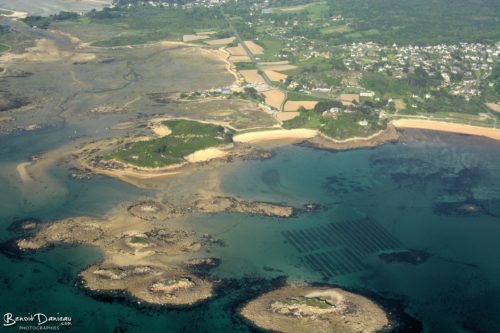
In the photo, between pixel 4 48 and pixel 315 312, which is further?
pixel 4 48

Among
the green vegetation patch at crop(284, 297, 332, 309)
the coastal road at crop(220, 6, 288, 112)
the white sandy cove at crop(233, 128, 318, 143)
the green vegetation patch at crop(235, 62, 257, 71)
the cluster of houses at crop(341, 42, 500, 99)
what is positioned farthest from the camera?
the green vegetation patch at crop(235, 62, 257, 71)

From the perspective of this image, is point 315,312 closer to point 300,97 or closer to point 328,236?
point 328,236

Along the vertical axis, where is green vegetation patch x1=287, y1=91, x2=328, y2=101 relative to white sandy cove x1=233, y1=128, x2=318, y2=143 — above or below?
above

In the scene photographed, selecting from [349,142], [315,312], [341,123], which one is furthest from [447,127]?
[315,312]

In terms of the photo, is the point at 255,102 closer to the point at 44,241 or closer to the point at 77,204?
the point at 77,204

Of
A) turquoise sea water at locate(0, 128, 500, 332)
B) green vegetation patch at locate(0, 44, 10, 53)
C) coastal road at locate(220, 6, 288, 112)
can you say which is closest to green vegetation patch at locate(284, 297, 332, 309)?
turquoise sea water at locate(0, 128, 500, 332)

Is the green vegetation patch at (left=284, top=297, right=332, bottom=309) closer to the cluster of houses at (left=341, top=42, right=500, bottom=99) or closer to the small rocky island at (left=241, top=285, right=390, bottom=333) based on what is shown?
the small rocky island at (left=241, top=285, right=390, bottom=333)

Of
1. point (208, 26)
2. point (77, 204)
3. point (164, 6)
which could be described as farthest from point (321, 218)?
point (164, 6)

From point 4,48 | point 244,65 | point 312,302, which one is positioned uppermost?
point 4,48
